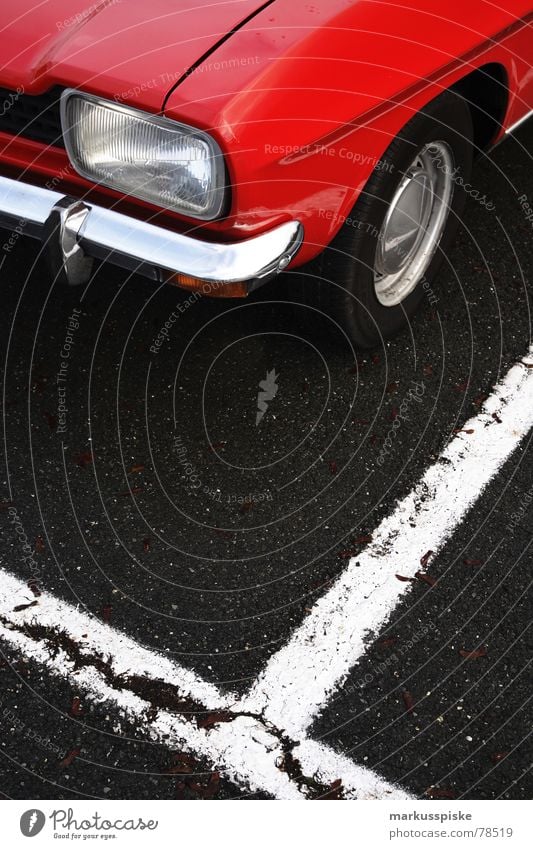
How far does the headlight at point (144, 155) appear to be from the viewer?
2.13 metres

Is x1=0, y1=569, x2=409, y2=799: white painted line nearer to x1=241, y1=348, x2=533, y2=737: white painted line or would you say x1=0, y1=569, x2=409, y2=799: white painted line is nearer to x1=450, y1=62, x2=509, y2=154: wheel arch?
x1=241, y1=348, x2=533, y2=737: white painted line

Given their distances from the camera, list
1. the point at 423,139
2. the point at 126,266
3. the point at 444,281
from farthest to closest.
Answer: the point at 444,281, the point at 423,139, the point at 126,266

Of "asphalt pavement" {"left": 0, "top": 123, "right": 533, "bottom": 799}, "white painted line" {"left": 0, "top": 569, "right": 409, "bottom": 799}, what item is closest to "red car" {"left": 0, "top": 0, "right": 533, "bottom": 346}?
"asphalt pavement" {"left": 0, "top": 123, "right": 533, "bottom": 799}

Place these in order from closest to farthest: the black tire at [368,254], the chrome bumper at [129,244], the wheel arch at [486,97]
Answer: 1. the chrome bumper at [129,244]
2. the black tire at [368,254]
3. the wheel arch at [486,97]

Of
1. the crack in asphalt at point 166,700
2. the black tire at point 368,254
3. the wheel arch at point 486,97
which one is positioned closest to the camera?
the crack in asphalt at point 166,700

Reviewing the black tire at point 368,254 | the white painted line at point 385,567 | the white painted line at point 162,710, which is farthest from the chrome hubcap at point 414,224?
the white painted line at point 162,710

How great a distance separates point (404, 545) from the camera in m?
2.58

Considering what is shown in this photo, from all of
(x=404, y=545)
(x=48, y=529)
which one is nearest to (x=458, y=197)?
(x=404, y=545)

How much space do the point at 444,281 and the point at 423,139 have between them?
863mm

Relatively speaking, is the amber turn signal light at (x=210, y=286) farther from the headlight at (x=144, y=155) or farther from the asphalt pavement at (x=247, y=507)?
the asphalt pavement at (x=247, y=507)

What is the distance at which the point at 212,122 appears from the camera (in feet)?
6.67

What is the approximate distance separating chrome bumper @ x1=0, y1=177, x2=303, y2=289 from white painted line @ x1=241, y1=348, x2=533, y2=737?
90 cm

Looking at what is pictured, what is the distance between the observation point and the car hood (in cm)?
→ 210

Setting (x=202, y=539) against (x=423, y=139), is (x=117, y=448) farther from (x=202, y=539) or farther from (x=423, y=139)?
(x=423, y=139)
